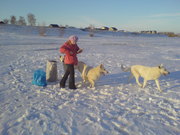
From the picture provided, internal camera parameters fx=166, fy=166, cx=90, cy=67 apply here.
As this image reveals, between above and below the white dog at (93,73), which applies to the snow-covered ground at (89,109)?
below

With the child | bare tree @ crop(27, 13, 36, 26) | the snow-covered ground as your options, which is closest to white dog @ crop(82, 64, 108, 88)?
the snow-covered ground

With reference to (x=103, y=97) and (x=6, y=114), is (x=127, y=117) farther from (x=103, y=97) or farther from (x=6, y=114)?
(x=6, y=114)

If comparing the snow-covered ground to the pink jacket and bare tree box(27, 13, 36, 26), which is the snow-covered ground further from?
bare tree box(27, 13, 36, 26)

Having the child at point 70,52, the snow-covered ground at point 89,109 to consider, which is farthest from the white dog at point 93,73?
the child at point 70,52

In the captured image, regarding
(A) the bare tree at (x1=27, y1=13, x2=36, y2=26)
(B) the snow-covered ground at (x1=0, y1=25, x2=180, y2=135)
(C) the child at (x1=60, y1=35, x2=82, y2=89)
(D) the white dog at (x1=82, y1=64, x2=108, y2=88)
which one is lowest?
(B) the snow-covered ground at (x1=0, y1=25, x2=180, y2=135)

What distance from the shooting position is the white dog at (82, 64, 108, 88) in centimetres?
571

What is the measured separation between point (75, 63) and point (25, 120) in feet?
8.26

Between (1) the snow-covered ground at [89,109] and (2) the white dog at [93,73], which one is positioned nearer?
(1) the snow-covered ground at [89,109]

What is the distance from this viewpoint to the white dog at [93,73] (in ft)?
18.7

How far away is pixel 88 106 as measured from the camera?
14.8 feet

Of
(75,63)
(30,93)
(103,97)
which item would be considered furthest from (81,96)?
(30,93)

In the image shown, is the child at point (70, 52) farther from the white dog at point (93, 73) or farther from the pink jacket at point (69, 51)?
the white dog at point (93, 73)

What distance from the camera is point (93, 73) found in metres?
5.75

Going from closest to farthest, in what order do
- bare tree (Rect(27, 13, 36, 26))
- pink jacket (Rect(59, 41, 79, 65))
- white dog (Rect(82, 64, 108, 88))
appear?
1. pink jacket (Rect(59, 41, 79, 65))
2. white dog (Rect(82, 64, 108, 88))
3. bare tree (Rect(27, 13, 36, 26))
